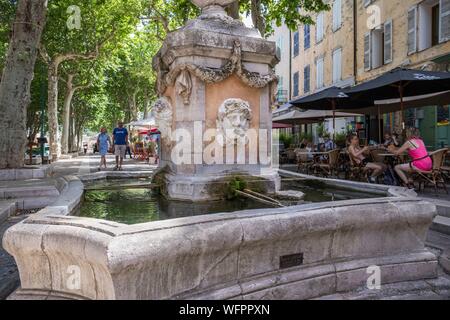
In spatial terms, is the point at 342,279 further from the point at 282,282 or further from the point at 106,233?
the point at 106,233

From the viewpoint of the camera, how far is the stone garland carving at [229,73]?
4449 mm

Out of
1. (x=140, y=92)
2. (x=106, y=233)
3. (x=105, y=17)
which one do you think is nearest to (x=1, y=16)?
(x=105, y=17)

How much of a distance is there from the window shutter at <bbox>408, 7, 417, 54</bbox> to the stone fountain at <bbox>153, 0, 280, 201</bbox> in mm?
13866

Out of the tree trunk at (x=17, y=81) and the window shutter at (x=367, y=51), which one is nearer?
the tree trunk at (x=17, y=81)

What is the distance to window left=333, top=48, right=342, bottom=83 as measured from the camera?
2298 centimetres

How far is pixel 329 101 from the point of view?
11.6 metres

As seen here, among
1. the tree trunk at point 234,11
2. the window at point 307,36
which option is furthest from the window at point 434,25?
the window at point 307,36

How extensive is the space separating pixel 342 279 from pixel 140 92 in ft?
137

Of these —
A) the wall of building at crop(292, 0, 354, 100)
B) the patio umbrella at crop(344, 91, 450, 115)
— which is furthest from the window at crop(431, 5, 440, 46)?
the wall of building at crop(292, 0, 354, 100)

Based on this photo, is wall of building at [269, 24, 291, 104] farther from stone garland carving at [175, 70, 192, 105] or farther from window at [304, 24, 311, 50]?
stone garland carving at [175, 70, 192, 105]

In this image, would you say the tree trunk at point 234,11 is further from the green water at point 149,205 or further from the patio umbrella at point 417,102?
the green water at point 149,205

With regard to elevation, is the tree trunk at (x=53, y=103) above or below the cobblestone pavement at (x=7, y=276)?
above

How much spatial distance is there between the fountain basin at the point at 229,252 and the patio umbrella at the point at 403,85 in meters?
5.89

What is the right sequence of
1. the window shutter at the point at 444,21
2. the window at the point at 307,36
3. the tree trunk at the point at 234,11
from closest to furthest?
1. the tree trunk at the point at 234,11
2. the window shutter at the point at 444,21
3. the window at the point at 307,36
